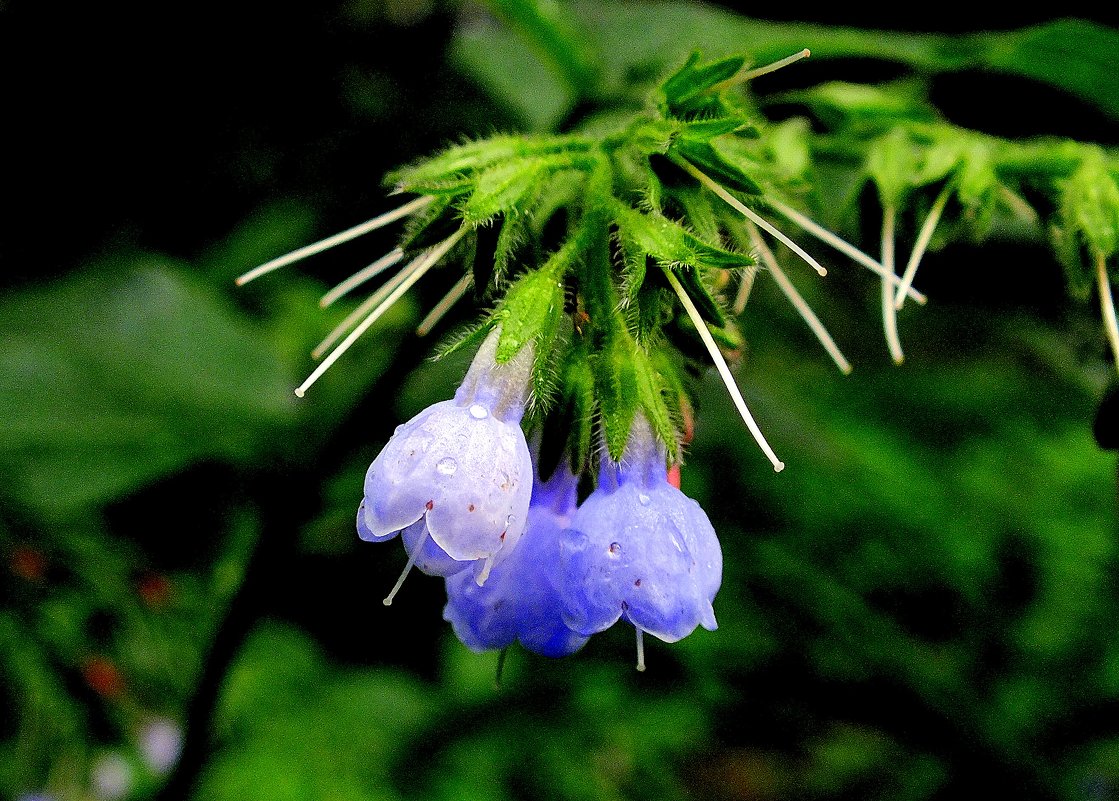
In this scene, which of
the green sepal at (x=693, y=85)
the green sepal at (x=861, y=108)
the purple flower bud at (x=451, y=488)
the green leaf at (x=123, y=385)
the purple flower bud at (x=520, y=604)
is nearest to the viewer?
the purple flower bud at (x=451, y=488)

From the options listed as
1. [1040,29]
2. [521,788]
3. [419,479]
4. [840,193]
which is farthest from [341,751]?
[1040,29]

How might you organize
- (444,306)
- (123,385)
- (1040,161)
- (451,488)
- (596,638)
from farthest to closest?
(596,638), (123,385), (1040,161), (444,306), (451,488)

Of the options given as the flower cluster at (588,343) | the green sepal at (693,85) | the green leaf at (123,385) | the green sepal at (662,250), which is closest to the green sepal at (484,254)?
the flower cluster at (588,343)

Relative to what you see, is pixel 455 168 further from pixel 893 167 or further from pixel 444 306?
pixel 893 167

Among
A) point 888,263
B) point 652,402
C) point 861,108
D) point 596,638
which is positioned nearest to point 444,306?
point 652,402

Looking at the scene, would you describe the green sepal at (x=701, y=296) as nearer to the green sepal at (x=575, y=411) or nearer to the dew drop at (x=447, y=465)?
the green sepal at (x=575, y=411)

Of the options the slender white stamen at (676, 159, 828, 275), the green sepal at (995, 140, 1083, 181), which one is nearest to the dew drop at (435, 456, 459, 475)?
the slender white stamen at (676, 159, 828, 275)
